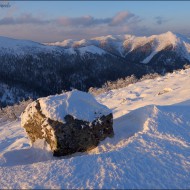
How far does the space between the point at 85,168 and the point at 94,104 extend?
15.6ft

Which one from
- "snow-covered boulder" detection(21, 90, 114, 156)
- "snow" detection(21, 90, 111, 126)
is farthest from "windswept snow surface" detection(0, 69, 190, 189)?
"snow" detection(21, 90, 111, 126)

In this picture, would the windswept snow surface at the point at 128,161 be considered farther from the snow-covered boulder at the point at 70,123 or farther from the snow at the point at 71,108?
the snow at the point at 71,108

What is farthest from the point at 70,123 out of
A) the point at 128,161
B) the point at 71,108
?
the point at 128,161

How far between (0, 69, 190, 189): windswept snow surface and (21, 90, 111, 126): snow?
147 cm

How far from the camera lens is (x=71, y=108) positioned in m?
15.8

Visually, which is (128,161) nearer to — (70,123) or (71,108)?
(70,123)

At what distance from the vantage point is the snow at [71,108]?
50.8 ft

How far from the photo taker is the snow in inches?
610

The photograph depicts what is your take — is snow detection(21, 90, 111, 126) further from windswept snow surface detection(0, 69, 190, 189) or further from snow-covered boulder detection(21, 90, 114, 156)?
windswept snow surface detection(0, 69, 190, 189)

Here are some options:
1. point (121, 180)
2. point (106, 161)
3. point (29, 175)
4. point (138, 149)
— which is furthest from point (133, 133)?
point (29, 175)

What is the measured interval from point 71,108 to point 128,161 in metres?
4.38

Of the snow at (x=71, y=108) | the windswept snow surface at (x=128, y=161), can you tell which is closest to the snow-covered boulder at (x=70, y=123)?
the snow at (x=71, y=108)

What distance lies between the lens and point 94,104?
1634 centimetres

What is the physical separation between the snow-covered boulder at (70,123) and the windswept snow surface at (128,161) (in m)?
0.57
